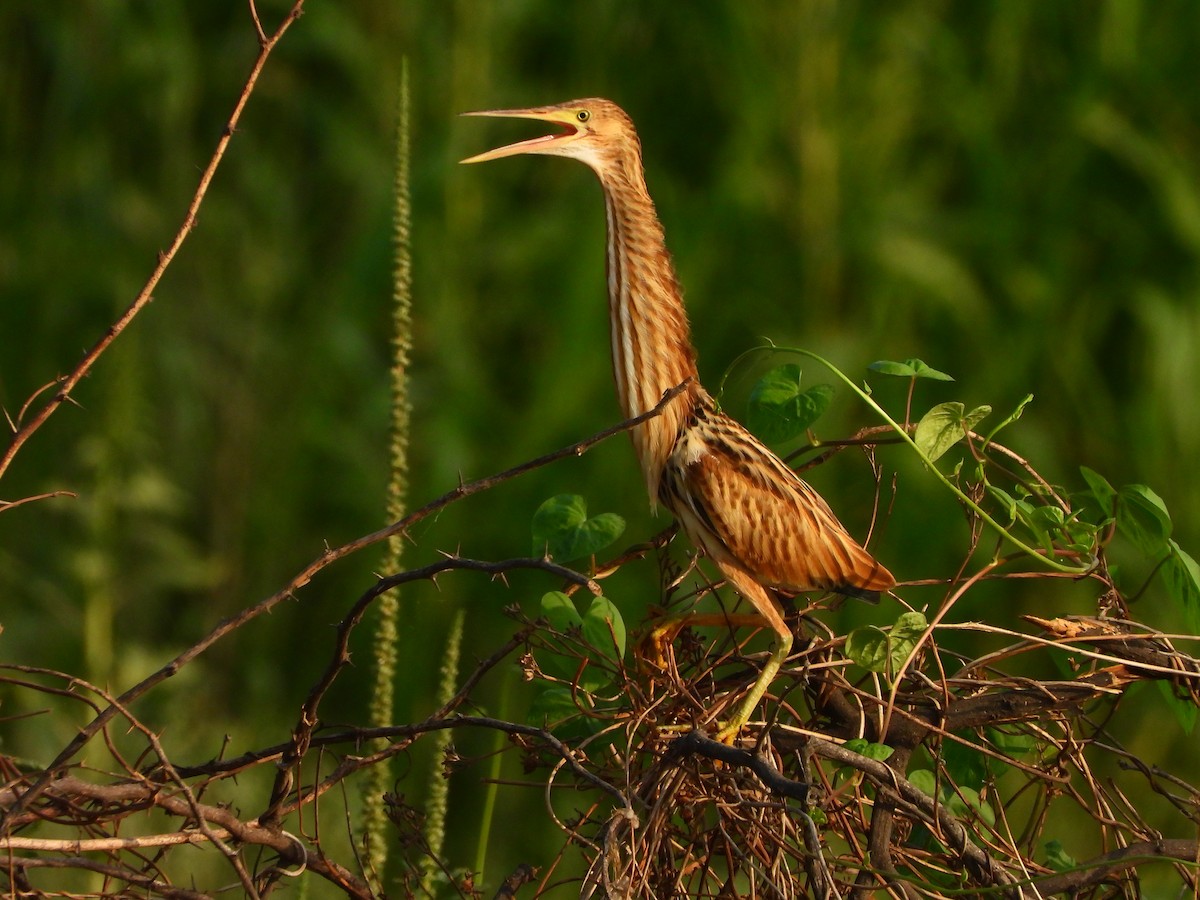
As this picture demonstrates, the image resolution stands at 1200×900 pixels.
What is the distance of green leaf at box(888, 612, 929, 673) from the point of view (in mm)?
1758

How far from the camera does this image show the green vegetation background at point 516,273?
4.43 m

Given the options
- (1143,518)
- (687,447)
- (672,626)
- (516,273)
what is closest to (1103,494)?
(1143,518)

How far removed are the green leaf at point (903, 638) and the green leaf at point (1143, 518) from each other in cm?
29

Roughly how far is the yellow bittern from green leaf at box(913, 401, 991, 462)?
421mm

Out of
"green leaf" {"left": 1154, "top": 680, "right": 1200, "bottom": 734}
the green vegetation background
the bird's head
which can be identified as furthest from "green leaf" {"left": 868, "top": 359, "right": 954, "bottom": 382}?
the green vegetation background

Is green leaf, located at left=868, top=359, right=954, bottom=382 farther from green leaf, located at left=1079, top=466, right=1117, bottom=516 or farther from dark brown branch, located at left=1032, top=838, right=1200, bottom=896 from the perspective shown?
dark brown branch, located at left=1032, top=838, right=1200, bottom=896

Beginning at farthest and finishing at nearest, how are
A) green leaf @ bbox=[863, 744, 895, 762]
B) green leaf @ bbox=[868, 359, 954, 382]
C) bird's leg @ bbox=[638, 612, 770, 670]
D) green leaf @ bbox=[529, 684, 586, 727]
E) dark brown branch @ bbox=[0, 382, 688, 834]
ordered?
bird's leg @ bbox=[638, 612, 770, 670] → green leaf @ bbox=[529, 684, 586, 727] → green leaf @ bbox=[868, 359, 954, 382] → green leaf @ bbox=[863, 744, 895, 762] → dark brown branch @ bbox=[0, 382, 688, 834]

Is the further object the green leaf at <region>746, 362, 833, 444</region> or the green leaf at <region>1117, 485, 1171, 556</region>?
the green leaf at <region>746, 362, 833, 444</region>

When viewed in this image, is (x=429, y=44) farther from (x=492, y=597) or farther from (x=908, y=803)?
(x=908, y=803)

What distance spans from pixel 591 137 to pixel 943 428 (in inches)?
33.1

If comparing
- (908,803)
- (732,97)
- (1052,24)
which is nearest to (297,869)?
(908,803)

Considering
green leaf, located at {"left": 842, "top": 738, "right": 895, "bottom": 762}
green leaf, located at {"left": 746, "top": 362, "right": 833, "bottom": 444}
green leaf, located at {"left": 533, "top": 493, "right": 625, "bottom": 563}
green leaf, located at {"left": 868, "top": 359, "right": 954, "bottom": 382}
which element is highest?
green leaf, located at {"left": 868, "top": 359, "right": 954, "bottom": 382}

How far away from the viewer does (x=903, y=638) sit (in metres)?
1.77

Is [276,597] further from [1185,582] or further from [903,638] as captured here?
[1185,582]
